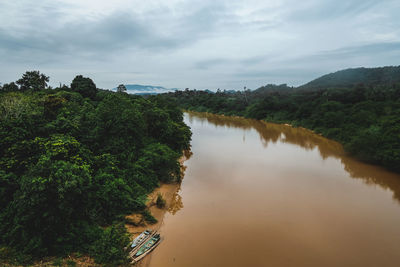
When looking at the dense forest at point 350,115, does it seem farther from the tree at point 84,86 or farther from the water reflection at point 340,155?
the tree at point 84,86

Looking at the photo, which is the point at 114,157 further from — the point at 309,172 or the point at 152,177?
the point at 309,172

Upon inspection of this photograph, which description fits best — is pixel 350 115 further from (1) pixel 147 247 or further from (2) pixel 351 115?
(1) pixel 147 247

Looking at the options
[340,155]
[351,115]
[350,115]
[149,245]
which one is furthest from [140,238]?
[350,115]

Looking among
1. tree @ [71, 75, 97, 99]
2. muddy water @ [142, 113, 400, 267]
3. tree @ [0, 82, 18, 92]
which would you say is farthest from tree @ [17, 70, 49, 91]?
muddy water @ [142, 113, 400, 267]

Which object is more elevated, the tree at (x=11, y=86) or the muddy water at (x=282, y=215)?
the tree at (x=11, y=86)

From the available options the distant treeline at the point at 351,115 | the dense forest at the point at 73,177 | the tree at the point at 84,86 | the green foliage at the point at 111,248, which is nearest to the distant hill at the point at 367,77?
the distant treeline at the point at 351,115

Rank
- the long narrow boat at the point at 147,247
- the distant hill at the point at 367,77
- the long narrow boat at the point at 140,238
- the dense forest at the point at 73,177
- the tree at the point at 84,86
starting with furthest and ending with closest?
the distant hill at the point at 367,77
the tree at the point at 84,86
the long narrow boat at the point at 140,238
the long narrow boat at the point at 147,247
the dense forest at the point at 73,177

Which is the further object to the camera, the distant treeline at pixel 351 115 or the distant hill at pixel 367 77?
the distant hill at pixel 367 77

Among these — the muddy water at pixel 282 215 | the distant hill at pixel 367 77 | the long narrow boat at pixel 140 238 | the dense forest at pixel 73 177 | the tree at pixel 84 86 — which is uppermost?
the distant hill at pixel 367 77
